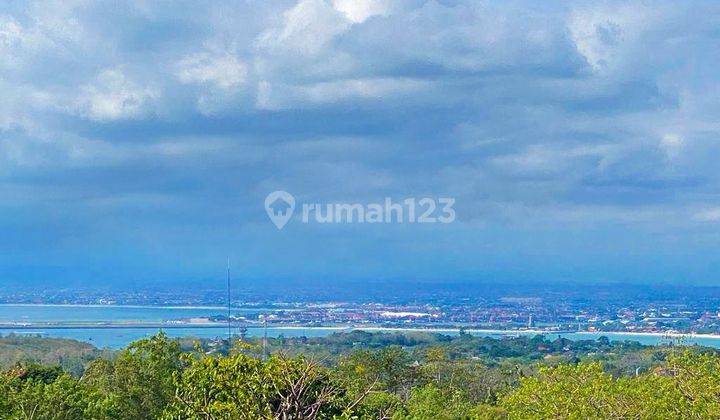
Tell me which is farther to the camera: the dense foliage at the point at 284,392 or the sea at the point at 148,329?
the sea at the point at 148,329

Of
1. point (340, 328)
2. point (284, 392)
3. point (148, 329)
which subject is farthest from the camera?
point (340, 328)

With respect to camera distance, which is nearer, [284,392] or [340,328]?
[284,392]

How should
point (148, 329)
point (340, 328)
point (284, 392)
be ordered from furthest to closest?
point (340, 328) → point (148, 329) → point (284, 392)

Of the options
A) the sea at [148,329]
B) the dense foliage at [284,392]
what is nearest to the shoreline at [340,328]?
the sea at [148,329]

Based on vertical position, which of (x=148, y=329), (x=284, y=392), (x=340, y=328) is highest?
(x=284, y=392)

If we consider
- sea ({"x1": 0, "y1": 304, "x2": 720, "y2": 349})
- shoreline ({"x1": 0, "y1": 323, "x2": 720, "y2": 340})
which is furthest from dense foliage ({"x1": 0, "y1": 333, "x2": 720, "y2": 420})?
shoreline ({"x1": 0, "y1": 323, "x2": 720, "y2": 340})

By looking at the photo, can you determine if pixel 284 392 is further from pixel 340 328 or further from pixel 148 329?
pixel 340 328

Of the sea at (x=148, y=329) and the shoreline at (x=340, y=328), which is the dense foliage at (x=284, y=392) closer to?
the sea at (x=148, y=329)

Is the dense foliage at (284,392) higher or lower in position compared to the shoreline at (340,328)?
higher

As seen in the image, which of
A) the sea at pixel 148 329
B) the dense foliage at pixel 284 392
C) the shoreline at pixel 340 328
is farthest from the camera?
the shoreline at pixel 340 328

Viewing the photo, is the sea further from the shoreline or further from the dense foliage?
the dense foliage

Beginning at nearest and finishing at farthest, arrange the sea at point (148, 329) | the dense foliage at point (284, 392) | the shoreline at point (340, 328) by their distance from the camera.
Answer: the dense foliage at point (284, 392) < the sea at point (148, 329) < the shoreline at point (340, 328)

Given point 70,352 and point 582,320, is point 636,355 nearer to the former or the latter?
point 70,352

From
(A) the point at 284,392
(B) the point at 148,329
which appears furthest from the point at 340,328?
(A) the point at 284,392
